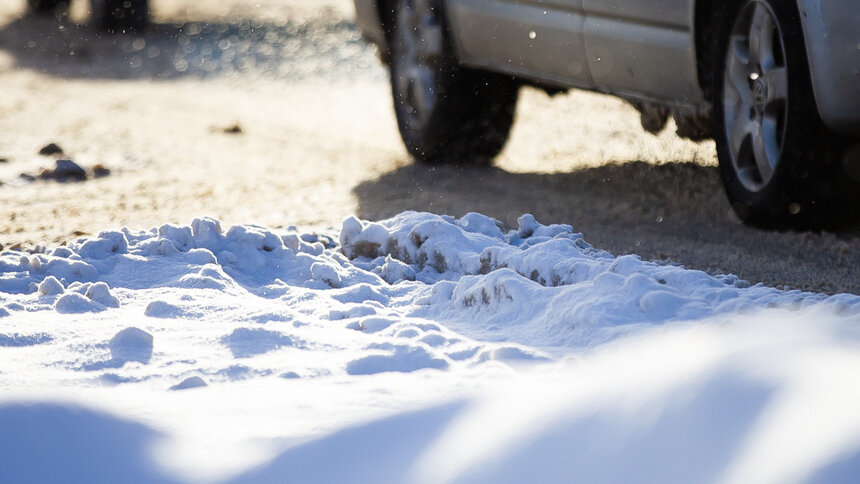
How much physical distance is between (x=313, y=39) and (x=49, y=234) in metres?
7.89

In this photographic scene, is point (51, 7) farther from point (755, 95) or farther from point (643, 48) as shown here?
point (755, 95)

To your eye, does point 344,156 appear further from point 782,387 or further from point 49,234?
point 782,387

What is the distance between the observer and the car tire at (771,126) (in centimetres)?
375

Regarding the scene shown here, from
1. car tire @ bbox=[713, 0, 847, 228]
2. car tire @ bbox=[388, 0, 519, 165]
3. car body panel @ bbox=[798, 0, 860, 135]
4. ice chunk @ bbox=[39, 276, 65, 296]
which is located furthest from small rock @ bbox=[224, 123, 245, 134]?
car body panel @ bbox=[798, 0, 860, 135]

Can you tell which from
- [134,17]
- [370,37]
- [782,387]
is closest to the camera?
[782,387]

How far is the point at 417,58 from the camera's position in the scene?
19.5ft

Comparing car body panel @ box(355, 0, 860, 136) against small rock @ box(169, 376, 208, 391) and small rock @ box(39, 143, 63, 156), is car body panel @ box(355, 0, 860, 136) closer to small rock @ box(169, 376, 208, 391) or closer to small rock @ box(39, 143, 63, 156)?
small rock @ box(169, 376, 208, 391)

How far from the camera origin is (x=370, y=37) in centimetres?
643

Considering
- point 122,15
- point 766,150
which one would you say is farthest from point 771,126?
point 122,15

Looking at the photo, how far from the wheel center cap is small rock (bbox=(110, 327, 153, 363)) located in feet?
7.31

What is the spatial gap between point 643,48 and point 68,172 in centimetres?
311

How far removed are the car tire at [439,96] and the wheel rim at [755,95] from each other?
193cm

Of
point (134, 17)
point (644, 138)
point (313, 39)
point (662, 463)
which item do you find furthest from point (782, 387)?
point (134, 17)

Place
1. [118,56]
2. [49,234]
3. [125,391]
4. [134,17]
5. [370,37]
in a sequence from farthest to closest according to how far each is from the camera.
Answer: [134,17], [118,56], [370,37], [49,234], [125,391]
